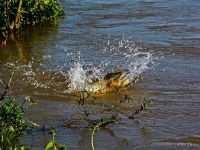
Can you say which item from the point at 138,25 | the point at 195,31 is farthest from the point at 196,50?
the point at 138,25

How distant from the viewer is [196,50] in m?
8.80

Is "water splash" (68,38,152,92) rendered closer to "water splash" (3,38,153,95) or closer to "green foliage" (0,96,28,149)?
"water splash" (3,38,153,95)

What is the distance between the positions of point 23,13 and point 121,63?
3432 millimetres

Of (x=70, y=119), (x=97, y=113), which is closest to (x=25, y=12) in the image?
(x=97, y=113)

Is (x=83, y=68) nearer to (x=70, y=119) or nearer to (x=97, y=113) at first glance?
(x=97, y=113)

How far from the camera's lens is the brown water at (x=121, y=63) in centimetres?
538

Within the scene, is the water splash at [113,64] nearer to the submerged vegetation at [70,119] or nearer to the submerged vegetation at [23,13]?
the submerged vegetation at [70,119]

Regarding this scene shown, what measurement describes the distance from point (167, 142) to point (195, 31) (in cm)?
531

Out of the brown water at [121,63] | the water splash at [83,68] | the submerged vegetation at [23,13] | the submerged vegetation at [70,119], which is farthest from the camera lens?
the submerged vegetation at [23,13]

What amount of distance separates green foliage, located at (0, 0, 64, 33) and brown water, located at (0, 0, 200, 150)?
0.78ft

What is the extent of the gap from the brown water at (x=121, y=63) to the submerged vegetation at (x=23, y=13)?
0.23 m

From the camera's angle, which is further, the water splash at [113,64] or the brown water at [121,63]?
the water splash at [113,64]

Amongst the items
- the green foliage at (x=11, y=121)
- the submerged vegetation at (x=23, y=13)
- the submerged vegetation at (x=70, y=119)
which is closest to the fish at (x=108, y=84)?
the submerged vegetation at (x=70, y=119)

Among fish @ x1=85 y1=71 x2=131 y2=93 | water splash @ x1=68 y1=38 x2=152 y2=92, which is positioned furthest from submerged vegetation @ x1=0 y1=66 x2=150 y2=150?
water splash @ x1=68 y1=38 x2=152 y2=92
